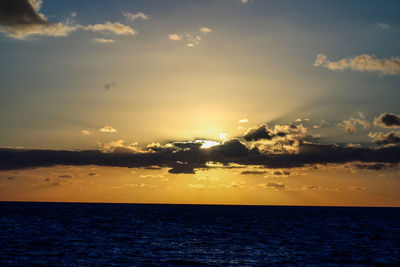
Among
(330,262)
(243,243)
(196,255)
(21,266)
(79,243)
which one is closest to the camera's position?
(21,266)

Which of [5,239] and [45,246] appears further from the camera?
[5,239]

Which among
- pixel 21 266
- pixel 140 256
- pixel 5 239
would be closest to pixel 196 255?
pixel 140 256

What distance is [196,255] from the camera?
176ft

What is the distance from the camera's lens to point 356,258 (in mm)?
54188

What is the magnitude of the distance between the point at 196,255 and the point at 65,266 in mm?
17653

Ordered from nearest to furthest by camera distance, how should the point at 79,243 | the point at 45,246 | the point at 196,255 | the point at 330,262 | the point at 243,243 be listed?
the point at 330,262 → the point at 196,255 → the point at 45,246 → the point at 79,243 → the point at 243,243

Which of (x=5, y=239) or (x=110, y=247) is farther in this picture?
(x=5, y=239)

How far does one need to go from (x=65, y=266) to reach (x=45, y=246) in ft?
57.5

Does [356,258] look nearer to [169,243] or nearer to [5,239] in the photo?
[169,243]

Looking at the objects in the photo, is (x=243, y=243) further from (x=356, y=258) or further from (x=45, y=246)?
(x=45, y=246)

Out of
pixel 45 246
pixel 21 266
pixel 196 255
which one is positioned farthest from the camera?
pixel 45 246

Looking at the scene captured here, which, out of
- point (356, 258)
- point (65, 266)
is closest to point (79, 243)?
point (65, 266)

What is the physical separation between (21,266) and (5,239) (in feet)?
87.6

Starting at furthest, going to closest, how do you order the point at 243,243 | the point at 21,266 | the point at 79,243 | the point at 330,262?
the point at 243,243
the point at 79,243
the point at 330,262
the point at 21,266
